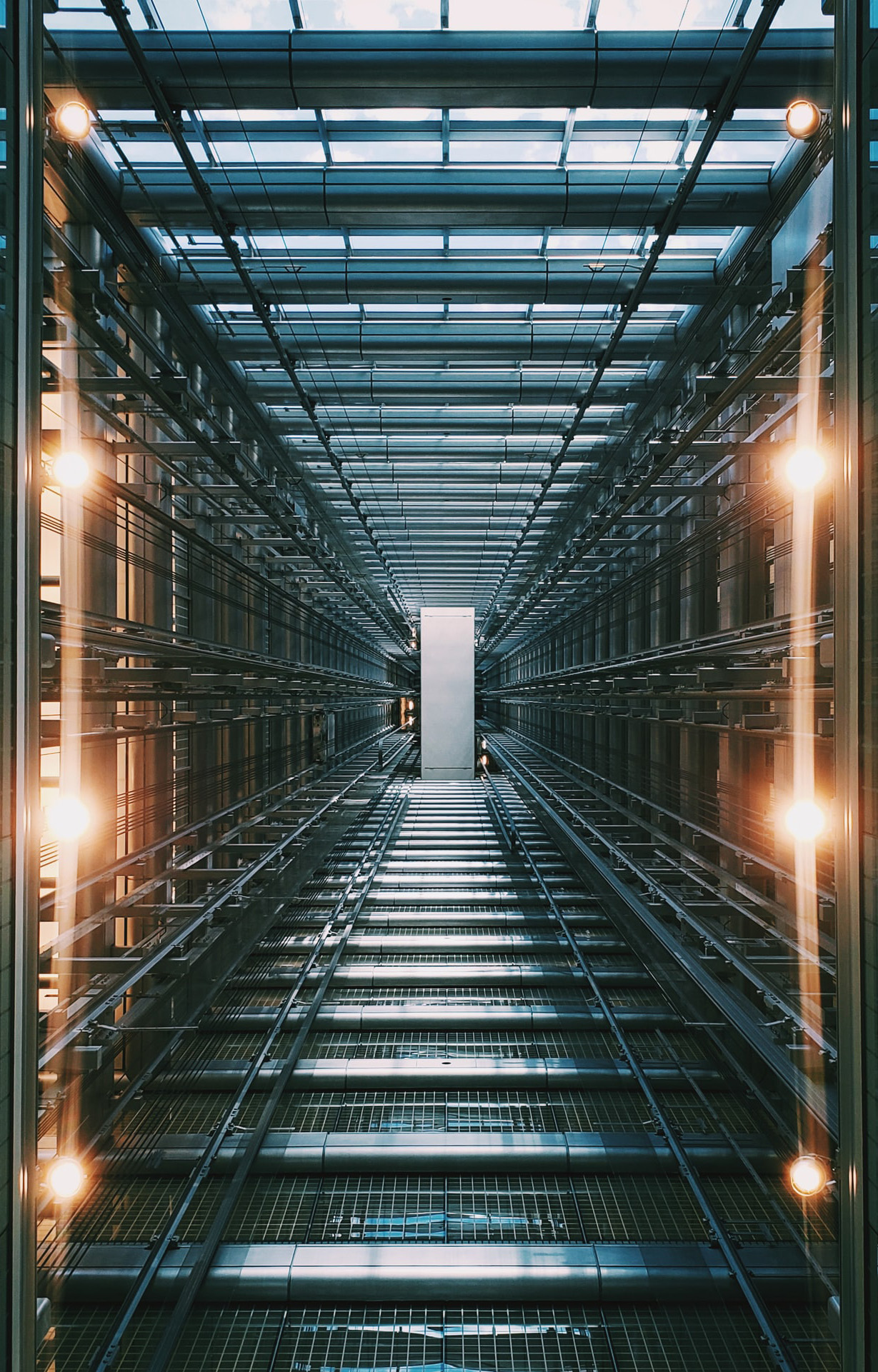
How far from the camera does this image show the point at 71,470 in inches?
96.7

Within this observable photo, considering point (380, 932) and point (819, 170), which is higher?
point (819, 170)

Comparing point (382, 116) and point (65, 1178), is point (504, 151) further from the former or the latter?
point (65, 1178)

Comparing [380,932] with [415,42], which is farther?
[380,932]

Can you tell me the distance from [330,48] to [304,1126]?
17.6 feet

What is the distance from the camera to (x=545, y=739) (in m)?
15.8

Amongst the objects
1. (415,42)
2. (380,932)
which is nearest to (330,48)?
(415,42)

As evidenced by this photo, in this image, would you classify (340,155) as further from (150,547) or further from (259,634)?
(259,634)

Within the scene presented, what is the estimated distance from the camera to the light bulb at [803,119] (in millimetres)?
2234

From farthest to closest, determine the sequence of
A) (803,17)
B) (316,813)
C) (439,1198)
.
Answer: (316,813) → (439,1198) → (803,17)

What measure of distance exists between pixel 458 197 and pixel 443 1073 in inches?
205

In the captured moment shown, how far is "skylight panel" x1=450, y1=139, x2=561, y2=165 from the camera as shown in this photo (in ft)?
13.4

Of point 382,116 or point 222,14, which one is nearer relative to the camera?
point 222,14

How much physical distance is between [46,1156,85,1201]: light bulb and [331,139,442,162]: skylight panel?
4.95m

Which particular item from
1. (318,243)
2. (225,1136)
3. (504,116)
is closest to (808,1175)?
(225,1136)
